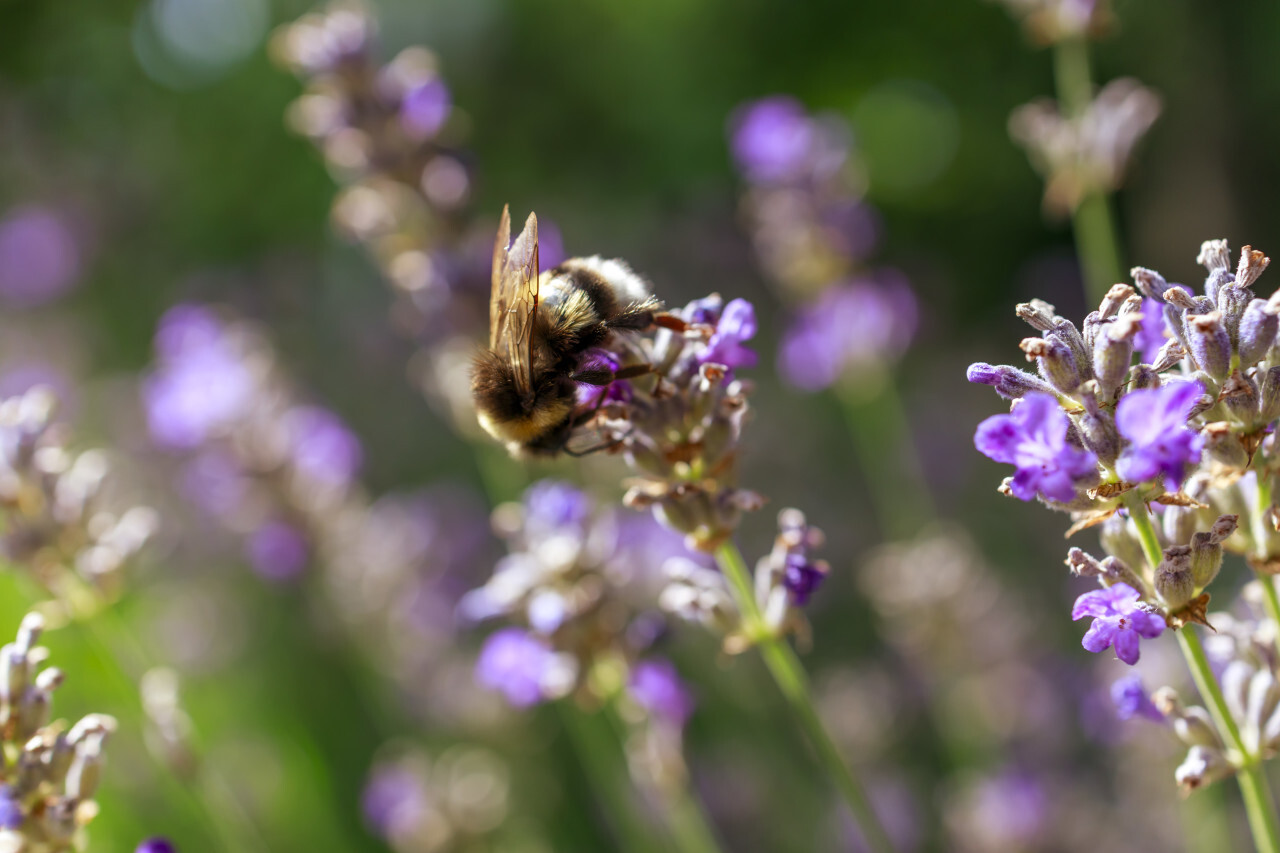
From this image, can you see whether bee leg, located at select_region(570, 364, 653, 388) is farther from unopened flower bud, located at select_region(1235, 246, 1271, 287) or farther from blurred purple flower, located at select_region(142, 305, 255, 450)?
blurred purple flower, located at select_region(142, 305, 255, 450)

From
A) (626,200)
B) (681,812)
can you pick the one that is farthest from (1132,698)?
(626,200)

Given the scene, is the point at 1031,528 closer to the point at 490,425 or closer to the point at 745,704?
the point at 745,704

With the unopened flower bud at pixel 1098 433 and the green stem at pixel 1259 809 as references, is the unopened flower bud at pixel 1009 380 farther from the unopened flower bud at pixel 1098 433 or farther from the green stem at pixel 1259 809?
the green stem at pixel 1259 809

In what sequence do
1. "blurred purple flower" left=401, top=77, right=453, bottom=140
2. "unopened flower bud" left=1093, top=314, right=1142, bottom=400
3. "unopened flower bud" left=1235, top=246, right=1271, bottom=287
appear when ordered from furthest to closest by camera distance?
"blurred purple flower" left=401, top=77, right=453, bottom=140 → "unopened flower bud" left=1235, top=246, right=1271, bottom=287 → "unopened flower bud" left=1093, top=314, right=1142, bottom=400

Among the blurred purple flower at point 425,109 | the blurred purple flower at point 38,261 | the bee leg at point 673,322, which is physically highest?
the blurred purple flower at point 38,261

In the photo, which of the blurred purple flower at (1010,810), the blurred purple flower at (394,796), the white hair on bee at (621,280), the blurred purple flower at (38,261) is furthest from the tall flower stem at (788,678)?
the blurred purple flower at (38,261)

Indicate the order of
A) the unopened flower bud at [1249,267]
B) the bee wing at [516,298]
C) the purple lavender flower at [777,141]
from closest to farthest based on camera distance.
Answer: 1. the unopened flower bud at [1249,267]
2. the bee wing at [516,298]
3. the purple lavender flower at [777,141]

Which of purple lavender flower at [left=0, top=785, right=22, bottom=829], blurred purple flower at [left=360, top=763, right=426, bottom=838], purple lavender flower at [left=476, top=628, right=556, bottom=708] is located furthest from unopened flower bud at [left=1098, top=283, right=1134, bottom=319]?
blurred purple flower at [left=360, top=763, right=426, bottom=838]
